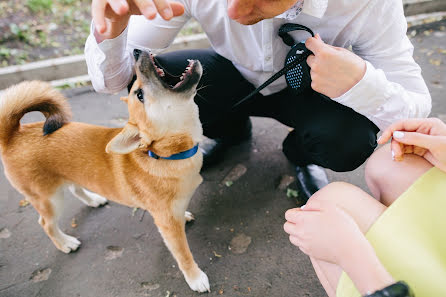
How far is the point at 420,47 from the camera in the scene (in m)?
3.45

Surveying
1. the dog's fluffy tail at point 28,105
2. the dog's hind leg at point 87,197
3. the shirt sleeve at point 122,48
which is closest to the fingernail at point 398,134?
the shirt sleeve at point 122,48

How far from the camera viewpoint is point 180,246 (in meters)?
1.68

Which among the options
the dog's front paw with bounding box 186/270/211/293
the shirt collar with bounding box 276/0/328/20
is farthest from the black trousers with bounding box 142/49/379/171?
the dog's front paw with bounding box 186/270/211/293

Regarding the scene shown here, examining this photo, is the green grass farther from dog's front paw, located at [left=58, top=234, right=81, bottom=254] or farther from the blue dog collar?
the blue dog collar

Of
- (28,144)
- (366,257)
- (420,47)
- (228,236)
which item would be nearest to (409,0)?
(420,47)

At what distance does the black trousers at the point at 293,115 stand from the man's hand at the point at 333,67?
10.9 inches

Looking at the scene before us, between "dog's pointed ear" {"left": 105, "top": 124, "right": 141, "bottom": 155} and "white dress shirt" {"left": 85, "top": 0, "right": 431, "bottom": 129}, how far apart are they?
0.32 m

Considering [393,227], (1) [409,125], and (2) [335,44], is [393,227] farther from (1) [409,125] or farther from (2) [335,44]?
(2) [335,44]

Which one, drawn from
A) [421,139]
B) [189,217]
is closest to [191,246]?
[189,217]

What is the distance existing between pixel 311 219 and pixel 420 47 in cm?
335

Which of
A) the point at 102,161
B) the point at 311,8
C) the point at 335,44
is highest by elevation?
the point at 311,8

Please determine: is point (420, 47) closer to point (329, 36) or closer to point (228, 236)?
point (329, 36)

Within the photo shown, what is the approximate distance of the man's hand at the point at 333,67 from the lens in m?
1.29

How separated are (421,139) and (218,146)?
1.55m
